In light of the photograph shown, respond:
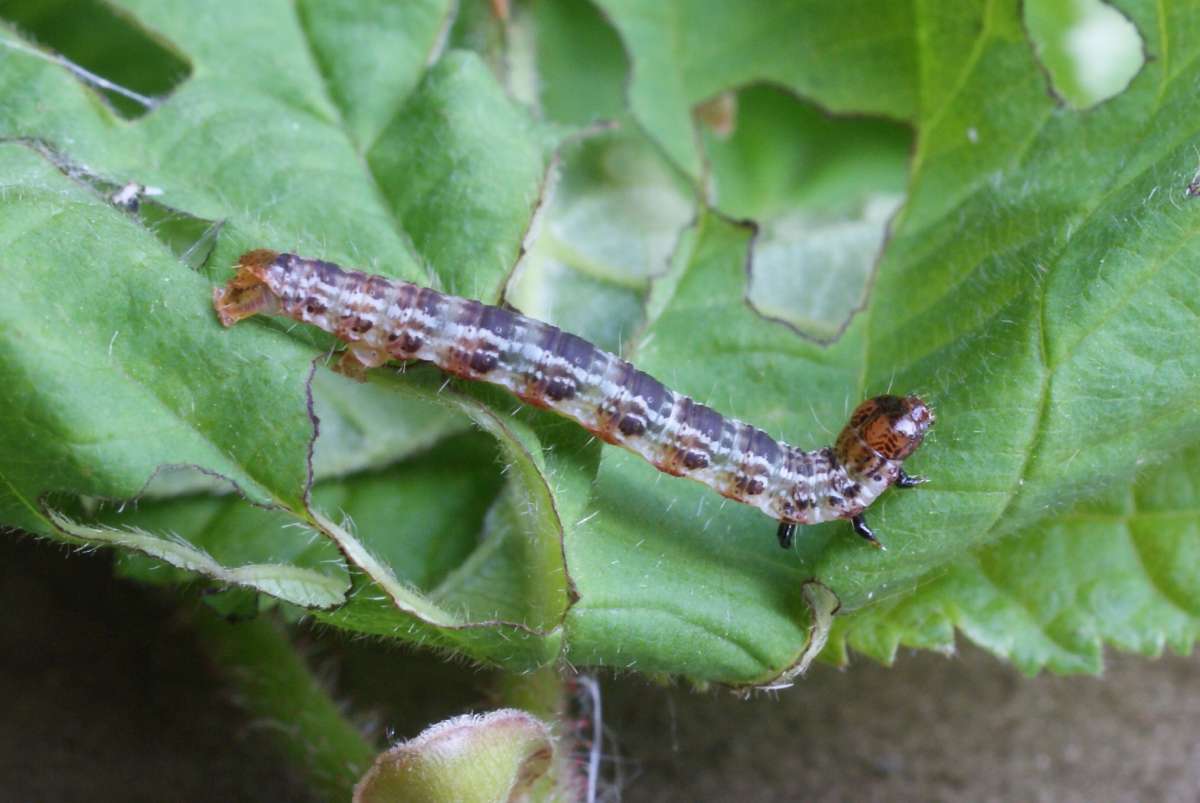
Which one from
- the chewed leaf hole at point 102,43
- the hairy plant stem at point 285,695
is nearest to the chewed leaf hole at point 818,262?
the hairy plant stem at point 285,695

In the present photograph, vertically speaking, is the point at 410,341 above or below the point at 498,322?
below

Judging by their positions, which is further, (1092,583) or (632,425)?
(1092,583)

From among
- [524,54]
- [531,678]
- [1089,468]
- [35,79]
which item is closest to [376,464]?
[531,678]

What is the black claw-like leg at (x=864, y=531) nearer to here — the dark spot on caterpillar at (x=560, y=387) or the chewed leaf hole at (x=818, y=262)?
the dark spot on caterpillar at (x=560, y=387)

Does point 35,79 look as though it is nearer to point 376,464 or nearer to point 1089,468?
point 376,464

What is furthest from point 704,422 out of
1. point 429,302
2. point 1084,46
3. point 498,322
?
point 1084,46

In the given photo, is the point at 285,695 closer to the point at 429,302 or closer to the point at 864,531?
the point at 429,302

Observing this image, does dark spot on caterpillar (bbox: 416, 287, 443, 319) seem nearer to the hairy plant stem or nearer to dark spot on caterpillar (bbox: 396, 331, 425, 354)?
dark spot on caterpillar (bbox: 396, 331, 425, 354)
